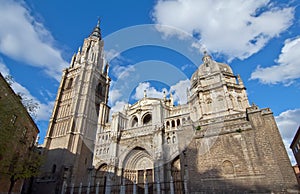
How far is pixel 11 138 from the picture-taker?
34.6 feet

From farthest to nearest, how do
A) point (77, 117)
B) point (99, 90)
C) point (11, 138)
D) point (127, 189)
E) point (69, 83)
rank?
1. point (99, 90)
2. point (69, 83)
3. point (77, 117)
4. point (127, 189)
5. point (11, 138)

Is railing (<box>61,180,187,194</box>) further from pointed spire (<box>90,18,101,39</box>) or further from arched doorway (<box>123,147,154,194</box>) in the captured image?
pointed spire (<box>90,18,101,39</box>)

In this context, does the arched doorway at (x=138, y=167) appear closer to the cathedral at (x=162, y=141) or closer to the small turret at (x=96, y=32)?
the cathedral at (x=162, y=141)

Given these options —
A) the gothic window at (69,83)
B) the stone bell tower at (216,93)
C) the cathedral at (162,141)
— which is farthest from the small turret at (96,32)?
the stone bell tower at (216,93)

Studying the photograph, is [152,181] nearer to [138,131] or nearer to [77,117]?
[138,131]

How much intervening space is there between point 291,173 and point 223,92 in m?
15.4

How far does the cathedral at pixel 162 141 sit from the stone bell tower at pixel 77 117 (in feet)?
0.46

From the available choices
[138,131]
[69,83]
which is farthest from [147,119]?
[69,83]

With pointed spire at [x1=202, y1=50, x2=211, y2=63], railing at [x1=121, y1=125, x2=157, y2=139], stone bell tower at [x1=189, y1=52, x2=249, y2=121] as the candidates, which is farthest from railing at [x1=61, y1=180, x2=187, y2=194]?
pointed spire at [x1=202, y1=50, x2=211, y2=63]

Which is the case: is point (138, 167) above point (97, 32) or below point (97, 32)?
below

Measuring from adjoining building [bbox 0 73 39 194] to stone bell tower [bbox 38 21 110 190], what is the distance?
673cm

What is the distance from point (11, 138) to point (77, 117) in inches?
782

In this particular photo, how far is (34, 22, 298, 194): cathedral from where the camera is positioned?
12.4m

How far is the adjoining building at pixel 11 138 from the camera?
9781 millimetres
